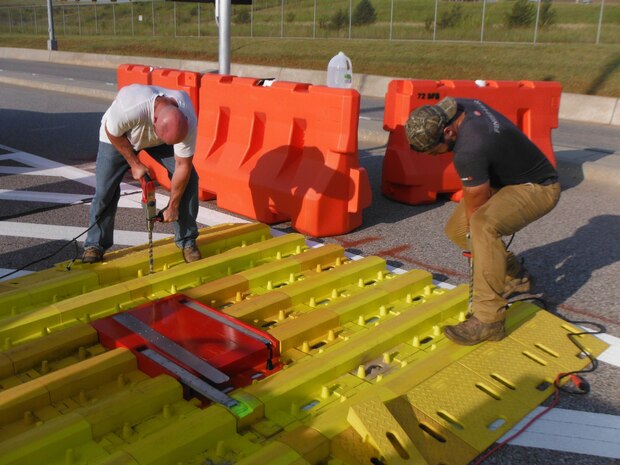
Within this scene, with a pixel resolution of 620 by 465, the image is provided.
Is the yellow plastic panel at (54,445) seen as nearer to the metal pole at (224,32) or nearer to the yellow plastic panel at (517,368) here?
the yellow plastic panel at (517,368)

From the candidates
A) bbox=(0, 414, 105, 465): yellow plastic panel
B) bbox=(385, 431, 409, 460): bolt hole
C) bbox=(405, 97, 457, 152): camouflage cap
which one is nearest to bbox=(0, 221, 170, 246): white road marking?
bbox=(405, 97, 457, 152): camouflage cap

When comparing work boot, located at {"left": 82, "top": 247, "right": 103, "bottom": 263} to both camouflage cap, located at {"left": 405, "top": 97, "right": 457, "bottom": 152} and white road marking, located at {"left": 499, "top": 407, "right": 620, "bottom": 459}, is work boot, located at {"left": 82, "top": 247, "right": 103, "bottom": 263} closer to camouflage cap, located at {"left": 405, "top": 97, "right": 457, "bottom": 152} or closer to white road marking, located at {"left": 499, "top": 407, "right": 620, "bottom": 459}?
camouflage cap, located at {"left": 405, "top": 97, "right": 457, "bottom": 152}

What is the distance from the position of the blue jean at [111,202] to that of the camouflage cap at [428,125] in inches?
79.4

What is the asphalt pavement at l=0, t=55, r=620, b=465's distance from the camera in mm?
3619

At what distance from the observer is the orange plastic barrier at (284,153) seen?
5965 mm

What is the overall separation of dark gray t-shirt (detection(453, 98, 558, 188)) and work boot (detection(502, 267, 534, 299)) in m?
0.83

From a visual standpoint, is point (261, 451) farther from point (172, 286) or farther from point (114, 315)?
point (172, 286)

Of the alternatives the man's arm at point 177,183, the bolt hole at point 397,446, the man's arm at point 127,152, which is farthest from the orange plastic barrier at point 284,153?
the bolt hole at point 397,446

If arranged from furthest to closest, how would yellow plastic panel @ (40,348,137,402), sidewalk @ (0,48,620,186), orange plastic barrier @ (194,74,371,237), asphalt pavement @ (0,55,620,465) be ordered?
sidewalk @ (0,48,620,186)
orange plastic barrier @ (194,74,371,237)
asphalt pavement @ (0,55,620,465)
yellow plastic panel @ (40,348,137,402)

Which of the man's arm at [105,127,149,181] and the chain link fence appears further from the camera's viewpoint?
the chain link fence

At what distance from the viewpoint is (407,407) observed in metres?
3.15

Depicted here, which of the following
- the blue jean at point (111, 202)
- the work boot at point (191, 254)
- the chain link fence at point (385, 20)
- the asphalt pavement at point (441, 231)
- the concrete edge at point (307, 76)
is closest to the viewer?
the asphalt pavement at point (441, 231)

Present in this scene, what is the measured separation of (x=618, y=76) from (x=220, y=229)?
732 inches

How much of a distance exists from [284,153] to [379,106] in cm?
1130
